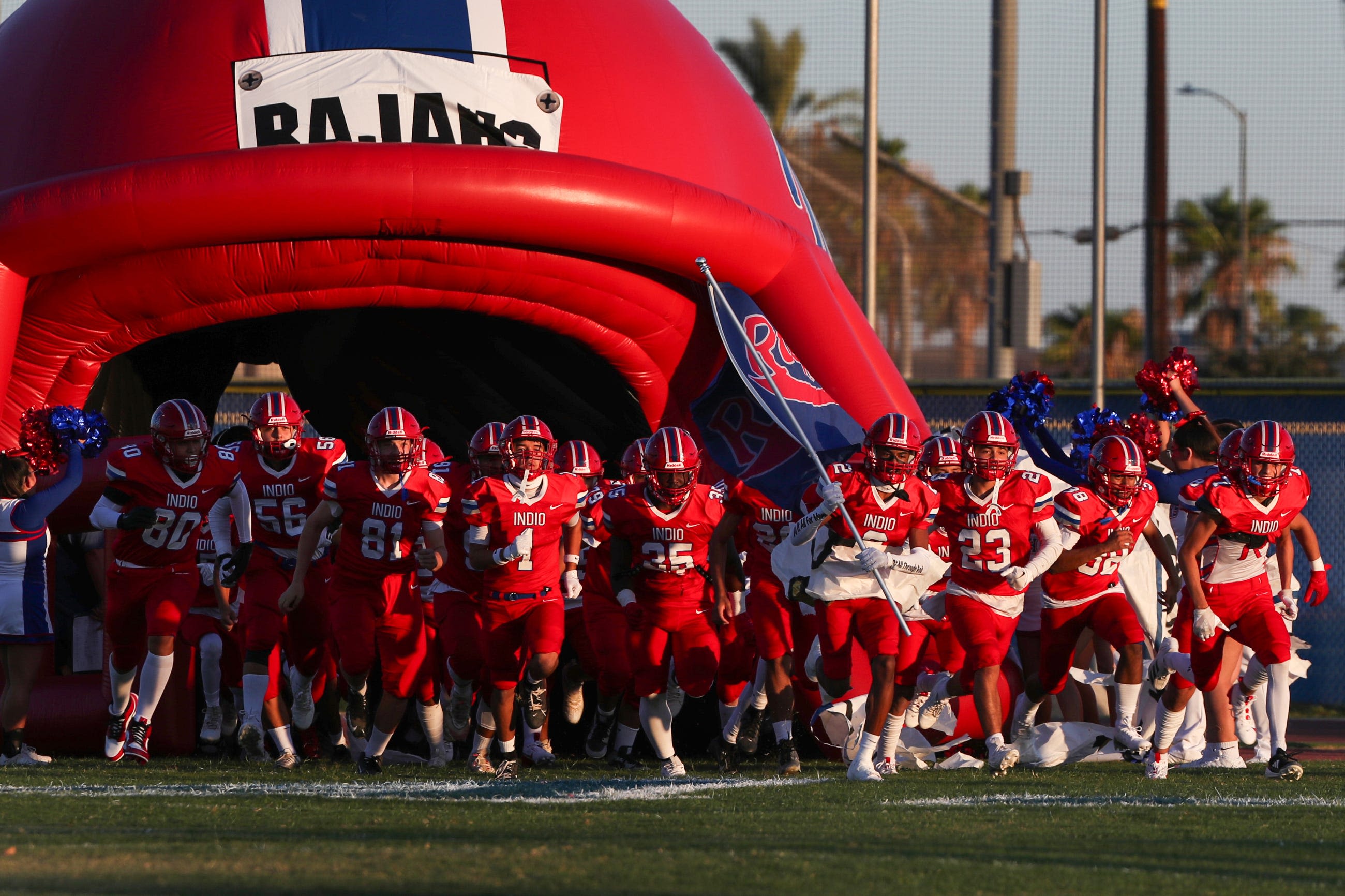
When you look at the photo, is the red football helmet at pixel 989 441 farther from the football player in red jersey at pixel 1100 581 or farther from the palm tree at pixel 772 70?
the palm tree at pixel 772 70

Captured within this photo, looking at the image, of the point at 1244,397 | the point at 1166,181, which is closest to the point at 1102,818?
the point at 1244,397

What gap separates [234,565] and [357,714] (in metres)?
0.88

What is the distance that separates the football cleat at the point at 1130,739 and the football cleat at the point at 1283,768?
0.59 metres

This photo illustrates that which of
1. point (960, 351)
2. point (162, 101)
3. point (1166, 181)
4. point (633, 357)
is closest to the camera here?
point (162, 101)

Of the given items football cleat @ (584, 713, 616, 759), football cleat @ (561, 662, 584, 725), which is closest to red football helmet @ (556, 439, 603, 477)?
football cleat @ (561, 662, 584, 725)

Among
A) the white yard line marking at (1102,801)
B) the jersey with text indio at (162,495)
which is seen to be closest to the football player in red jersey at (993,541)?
the white yard line marking at (1102,801)

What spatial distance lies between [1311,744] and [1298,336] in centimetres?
1230

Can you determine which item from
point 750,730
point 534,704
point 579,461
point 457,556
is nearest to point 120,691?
point 457,556

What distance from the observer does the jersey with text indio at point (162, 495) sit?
7590mm

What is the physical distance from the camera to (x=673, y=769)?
701 cm

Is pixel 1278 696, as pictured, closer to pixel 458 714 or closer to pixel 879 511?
pixel 879 511

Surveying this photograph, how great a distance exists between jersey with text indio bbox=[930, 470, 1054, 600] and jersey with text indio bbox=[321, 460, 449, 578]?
231 centimetres

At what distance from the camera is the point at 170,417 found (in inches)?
298

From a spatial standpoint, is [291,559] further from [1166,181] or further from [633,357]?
[1166,181]
